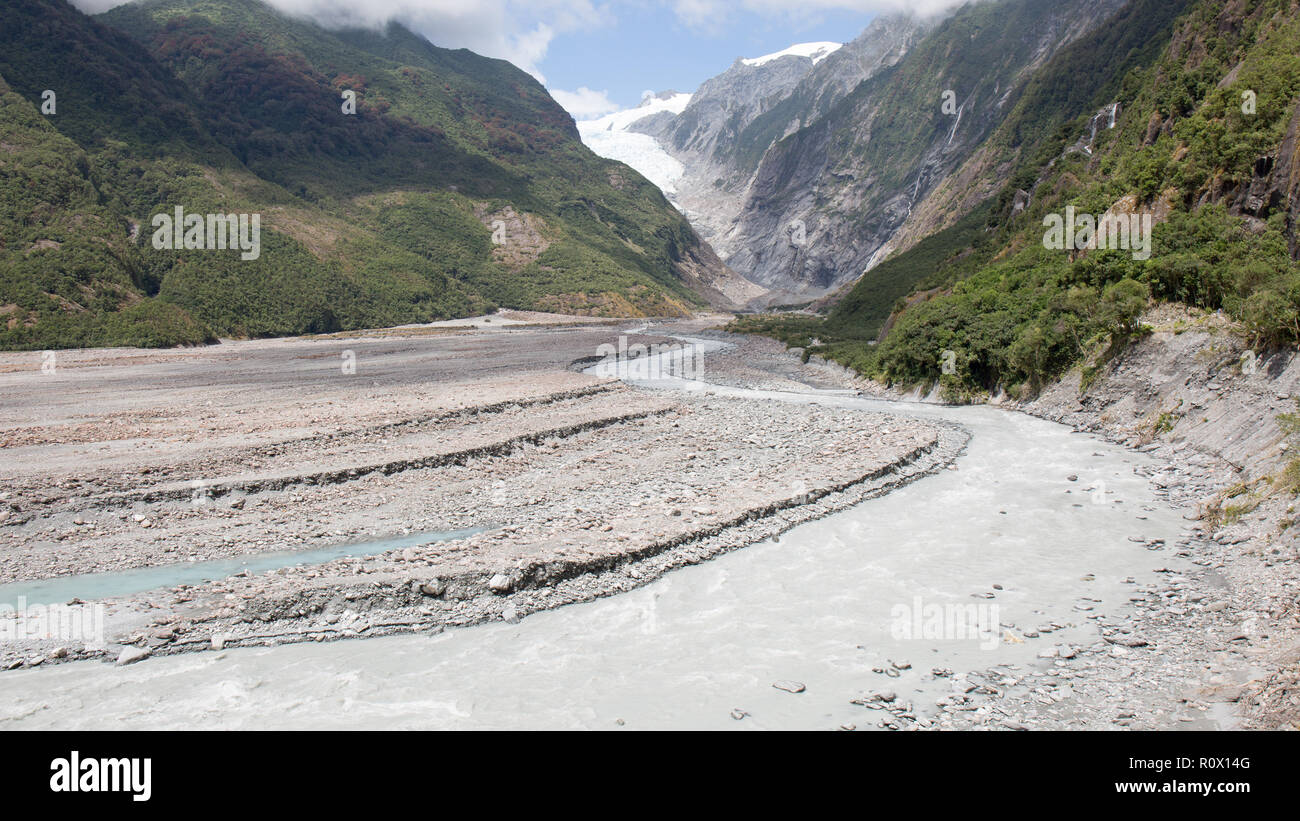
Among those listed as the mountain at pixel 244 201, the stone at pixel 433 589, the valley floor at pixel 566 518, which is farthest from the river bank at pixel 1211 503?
the mountain at pixel 244 201

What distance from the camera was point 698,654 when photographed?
11.9 metres

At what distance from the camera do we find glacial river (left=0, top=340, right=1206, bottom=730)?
1003 cm

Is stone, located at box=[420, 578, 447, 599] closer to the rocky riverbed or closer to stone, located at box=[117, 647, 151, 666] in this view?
the rocky riverbed

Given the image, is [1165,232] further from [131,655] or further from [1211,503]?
[131,655]

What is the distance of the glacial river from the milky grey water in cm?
4

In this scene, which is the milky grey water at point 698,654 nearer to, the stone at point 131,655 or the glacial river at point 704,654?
the glacial river at point 704,654

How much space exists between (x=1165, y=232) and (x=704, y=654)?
29.5 meters

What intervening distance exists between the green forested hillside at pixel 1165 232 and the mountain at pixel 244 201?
72.7 metres

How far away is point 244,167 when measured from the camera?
419 feet

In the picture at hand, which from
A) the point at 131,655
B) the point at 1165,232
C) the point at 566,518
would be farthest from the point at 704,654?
the point at 1165,232
